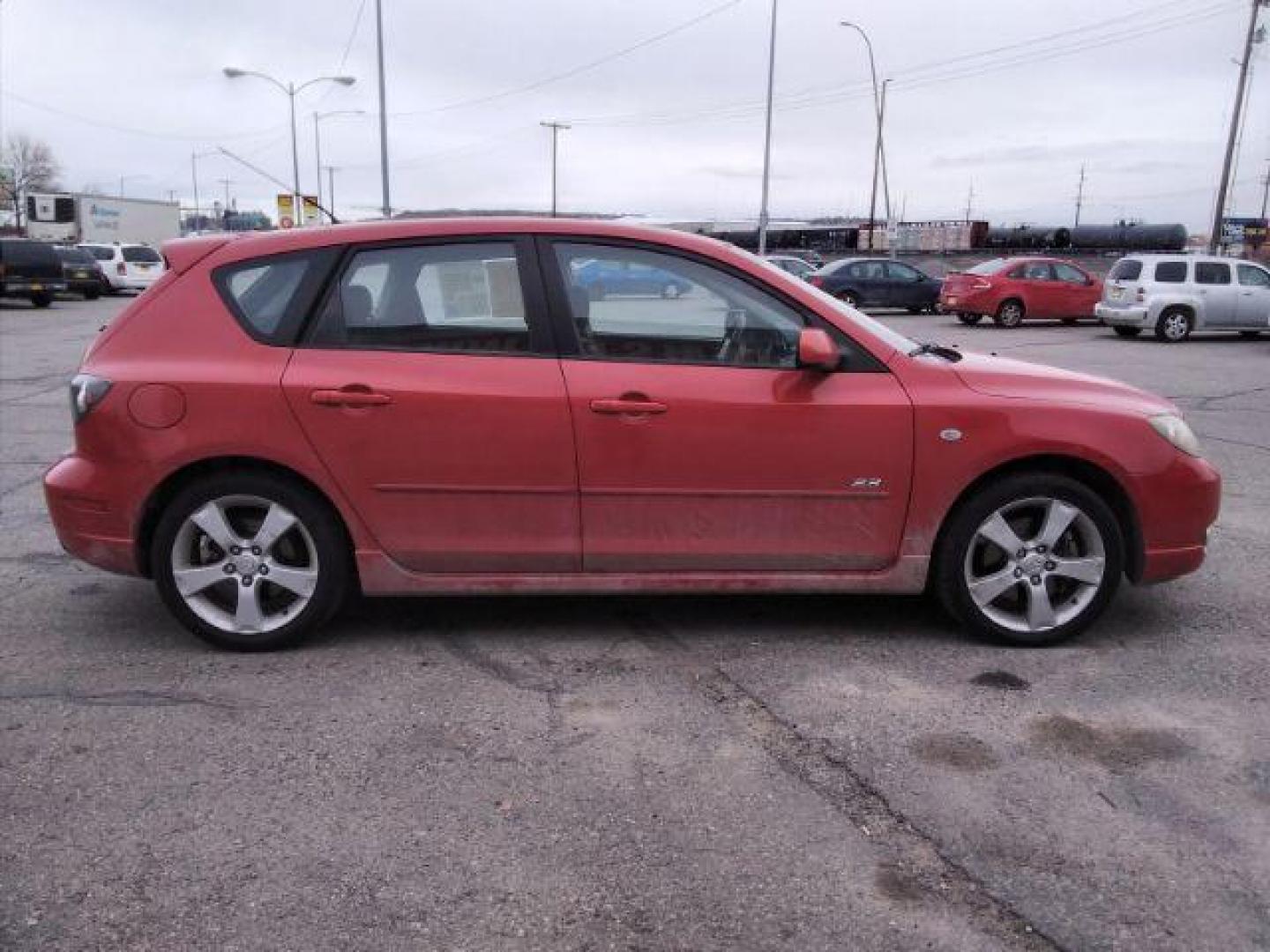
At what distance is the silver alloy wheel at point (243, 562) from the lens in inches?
158

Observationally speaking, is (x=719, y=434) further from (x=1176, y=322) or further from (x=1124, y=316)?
(x=1176, y=322)

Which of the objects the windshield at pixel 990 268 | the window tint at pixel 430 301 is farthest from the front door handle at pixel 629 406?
the windshield at pixel 990 268

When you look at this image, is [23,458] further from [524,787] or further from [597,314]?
[524,787]

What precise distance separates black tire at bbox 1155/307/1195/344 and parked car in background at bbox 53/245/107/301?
26.2m

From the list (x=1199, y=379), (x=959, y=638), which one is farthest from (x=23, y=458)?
(x=1199, y=379)

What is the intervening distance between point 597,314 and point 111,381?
180 centimetres

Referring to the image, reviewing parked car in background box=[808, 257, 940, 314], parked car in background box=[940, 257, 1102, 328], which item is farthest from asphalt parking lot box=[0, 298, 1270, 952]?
parked car in background box=[808, 257, 940, 314]

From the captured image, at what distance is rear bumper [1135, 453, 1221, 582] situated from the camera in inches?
164

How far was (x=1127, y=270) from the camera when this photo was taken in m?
21.0

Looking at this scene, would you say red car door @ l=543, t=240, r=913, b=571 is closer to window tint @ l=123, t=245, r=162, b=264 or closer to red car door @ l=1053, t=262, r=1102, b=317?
red car door @ l=1053, t=262, r=1102, b=317

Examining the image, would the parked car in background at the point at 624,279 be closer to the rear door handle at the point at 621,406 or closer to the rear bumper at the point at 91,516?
the rear door handle at the point at 621,406

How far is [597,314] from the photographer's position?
406cm

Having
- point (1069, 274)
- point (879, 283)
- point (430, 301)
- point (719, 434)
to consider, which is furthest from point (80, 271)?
point (719, 434)

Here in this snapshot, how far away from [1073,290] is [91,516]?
2390 centimetres
